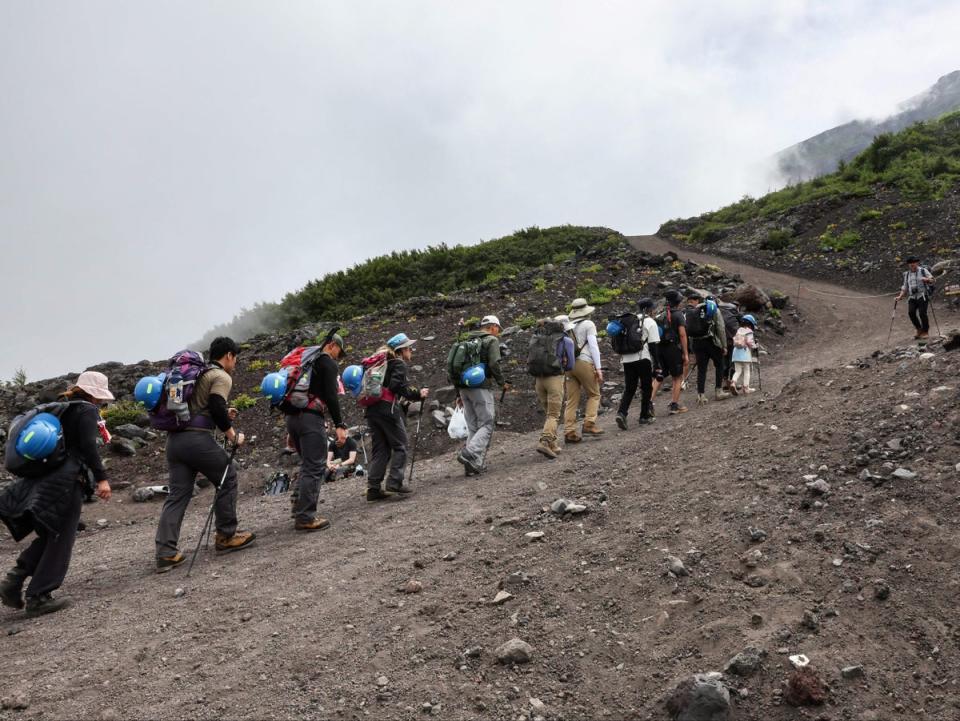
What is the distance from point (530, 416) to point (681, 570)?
927 cm

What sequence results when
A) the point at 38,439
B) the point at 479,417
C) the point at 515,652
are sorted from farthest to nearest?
the point at 479,417 < the point at 38,439 < the point at 515,652

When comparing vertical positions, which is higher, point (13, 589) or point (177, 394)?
point (177, 394)

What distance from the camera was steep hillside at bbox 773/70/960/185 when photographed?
109m

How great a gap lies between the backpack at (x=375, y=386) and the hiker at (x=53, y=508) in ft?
9.72

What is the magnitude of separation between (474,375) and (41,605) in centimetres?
510

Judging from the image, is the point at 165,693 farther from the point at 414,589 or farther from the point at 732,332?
the point at 732,332

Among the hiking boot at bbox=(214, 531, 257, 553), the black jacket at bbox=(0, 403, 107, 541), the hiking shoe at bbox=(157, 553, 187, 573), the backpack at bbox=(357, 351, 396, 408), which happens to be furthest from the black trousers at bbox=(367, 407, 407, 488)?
the black jacket at bbox=(0, 403, 107, 541)

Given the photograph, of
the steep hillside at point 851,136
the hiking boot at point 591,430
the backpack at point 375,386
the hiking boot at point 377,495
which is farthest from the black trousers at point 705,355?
the steep hillside at point 851,136

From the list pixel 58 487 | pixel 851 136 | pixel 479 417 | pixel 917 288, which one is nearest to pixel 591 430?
pixel 479 417

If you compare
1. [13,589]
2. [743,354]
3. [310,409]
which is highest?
[310,409]

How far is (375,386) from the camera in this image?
804cm

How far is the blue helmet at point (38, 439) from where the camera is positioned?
553cm

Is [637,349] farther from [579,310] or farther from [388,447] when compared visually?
[388,447]

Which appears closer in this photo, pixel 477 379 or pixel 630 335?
pixel 477 379
